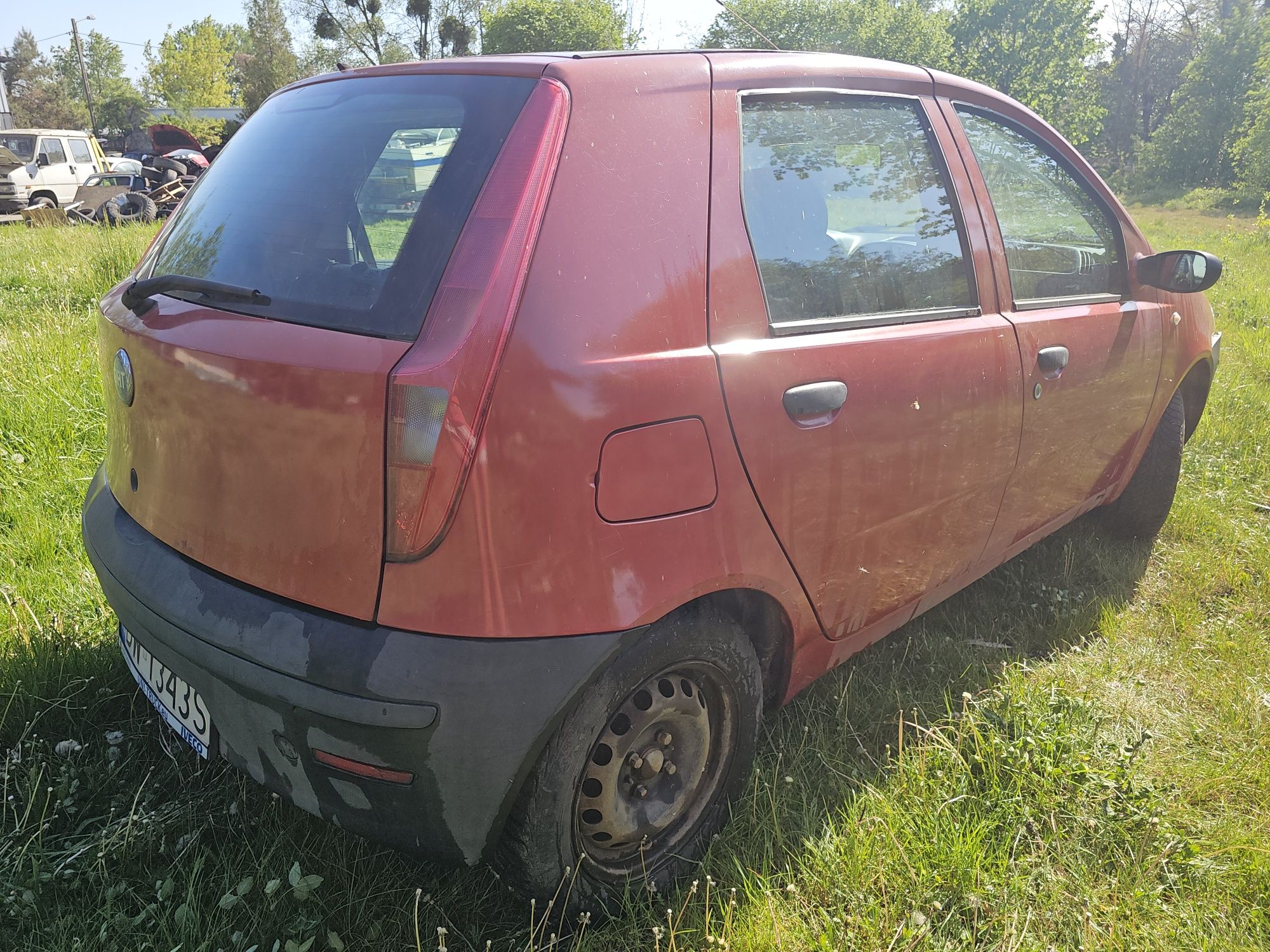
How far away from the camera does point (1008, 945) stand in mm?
1821

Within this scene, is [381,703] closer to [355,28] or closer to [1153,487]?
[1153,487]

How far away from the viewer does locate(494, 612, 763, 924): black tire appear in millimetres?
1591

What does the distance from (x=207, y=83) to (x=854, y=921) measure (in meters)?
70.4

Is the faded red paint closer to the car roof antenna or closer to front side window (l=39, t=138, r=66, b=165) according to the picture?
the car roof antenna

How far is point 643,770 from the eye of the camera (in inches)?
70.6

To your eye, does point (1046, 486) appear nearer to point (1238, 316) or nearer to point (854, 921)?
point (854, 921)

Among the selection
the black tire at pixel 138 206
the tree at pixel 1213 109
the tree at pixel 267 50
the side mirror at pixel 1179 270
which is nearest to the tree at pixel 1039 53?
the tree at pixel 1213 109

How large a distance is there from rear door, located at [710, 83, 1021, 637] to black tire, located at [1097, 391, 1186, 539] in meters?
1.52

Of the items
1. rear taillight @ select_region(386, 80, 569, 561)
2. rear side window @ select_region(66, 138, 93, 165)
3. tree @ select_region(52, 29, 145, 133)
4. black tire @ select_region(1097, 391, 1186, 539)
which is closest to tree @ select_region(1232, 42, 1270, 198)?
black tire @ select_region(1097, 391, 1186, 539)

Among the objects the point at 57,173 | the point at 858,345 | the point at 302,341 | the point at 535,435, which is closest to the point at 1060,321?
the point at 858,345

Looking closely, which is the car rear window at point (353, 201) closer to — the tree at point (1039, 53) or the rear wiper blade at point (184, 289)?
the rear wiper blade at point (184, 289)

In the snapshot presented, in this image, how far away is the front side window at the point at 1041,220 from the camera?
100 inches

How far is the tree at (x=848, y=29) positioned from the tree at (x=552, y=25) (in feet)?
20.5

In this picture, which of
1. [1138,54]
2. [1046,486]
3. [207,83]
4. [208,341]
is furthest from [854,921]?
[207,83]
